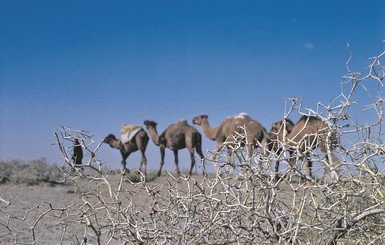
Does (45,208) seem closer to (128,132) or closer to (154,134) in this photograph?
(154,134)

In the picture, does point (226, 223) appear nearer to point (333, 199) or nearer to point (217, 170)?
point (217, 170)

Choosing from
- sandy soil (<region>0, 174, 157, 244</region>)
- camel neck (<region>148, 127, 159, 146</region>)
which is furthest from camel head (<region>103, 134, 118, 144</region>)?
sandy soil (<region>0, 174, 157, 244</region>)

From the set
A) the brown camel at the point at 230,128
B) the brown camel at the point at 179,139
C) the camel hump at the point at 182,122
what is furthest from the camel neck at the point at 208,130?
the camel hump at the point at 182,122

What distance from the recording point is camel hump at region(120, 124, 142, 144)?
23531 millimetres

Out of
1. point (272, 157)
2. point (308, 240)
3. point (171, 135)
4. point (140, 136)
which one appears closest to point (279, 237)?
point (308, 240)

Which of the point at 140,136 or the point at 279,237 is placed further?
the point at 140,136

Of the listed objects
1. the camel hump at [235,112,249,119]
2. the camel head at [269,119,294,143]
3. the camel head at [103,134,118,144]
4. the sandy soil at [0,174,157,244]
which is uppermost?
the camel hump at [235,112,249,119]

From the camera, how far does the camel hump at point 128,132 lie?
77.2 feet

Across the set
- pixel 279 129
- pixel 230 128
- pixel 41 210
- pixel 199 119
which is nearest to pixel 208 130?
pixel 199 119

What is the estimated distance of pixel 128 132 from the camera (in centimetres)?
2381

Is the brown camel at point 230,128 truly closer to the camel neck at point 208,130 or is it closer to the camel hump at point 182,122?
the camel neck at point 208,130

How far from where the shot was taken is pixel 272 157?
3.07 meters

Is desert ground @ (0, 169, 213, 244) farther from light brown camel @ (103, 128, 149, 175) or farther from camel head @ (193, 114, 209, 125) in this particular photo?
camel head @ (193, 114, 209, 125)

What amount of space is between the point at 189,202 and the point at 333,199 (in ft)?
2.49
